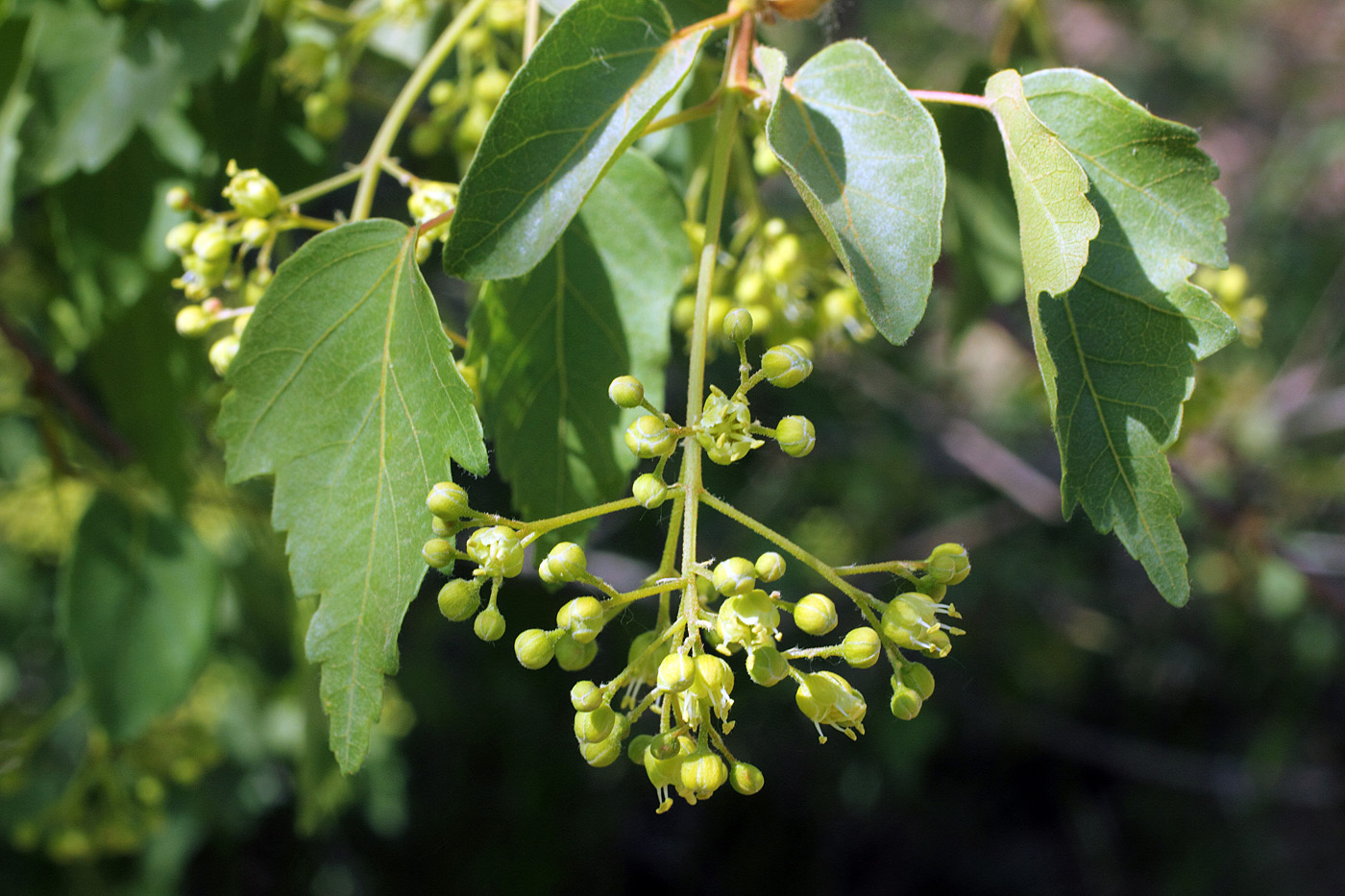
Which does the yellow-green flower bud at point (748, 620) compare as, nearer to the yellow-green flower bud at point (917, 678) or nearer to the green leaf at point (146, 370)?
the yellow-green flower bud at point (917, 678)

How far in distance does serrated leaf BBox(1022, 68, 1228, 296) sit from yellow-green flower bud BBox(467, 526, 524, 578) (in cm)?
69

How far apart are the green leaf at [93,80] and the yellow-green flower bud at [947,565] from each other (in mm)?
1242

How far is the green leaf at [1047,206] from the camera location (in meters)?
0.85

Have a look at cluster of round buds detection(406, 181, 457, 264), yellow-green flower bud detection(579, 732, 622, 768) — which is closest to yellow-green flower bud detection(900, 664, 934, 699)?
yellow-green flower bud detection(579, 732, 622, 768)

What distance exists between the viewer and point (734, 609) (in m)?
0.82

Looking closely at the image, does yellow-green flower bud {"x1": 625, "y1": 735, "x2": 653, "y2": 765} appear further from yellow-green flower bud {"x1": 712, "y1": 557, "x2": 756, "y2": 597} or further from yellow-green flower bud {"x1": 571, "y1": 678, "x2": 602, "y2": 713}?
yellow-green flower bud {"x1": 712, "y1": 557, "x2": 756, "y2": 597}

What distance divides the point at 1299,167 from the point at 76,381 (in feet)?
16.4

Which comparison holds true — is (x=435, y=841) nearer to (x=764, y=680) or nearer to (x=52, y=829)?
(x=52, y=829)

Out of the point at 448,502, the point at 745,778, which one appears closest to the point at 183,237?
the point at 448,502

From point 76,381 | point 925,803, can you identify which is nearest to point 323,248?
point 76,381

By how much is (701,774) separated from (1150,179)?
2.45 feet

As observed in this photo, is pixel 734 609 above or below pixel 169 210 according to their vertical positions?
above

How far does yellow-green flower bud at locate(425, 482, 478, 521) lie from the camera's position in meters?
0.88

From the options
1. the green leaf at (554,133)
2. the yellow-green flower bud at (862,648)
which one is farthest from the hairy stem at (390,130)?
the yellow-green flower bud at (862,648)
